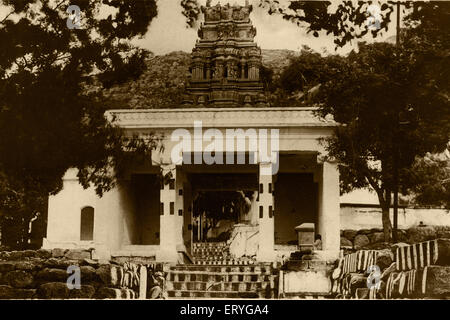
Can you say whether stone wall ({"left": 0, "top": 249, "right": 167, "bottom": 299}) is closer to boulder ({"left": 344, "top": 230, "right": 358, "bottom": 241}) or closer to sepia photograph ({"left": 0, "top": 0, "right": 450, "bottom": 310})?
sepia photograph ({"left": 0, "top": 0, "right": 450, "bottom": 310})

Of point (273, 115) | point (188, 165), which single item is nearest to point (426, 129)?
point (273, 115)

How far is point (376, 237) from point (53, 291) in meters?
10.3

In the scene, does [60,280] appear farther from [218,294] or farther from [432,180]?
[432,180]

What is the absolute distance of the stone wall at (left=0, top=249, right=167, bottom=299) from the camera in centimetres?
1778

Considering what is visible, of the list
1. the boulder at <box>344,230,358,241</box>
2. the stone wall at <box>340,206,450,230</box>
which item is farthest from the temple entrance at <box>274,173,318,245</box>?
the boulder at <box>344,230,358,241</box>

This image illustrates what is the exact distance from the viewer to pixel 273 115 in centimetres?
2345

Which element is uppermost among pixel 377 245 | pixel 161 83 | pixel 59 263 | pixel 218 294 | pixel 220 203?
pixel 161 83

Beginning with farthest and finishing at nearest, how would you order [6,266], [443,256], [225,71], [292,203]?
[225,71]
[292,203]
[6,266]
[443,256]

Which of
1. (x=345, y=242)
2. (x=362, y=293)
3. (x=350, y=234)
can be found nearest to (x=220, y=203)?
(x=350, y=234)

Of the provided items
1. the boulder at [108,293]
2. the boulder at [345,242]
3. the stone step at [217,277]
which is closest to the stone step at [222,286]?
the stone step at [217,277]

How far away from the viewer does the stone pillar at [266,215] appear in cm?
2245

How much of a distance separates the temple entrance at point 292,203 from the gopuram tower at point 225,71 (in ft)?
12.8

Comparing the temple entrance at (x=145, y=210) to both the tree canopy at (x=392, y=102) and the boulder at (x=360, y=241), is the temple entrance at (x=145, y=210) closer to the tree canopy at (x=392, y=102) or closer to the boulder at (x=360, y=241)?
the boulder at (x=360, y=241)

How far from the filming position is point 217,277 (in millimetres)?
19656
